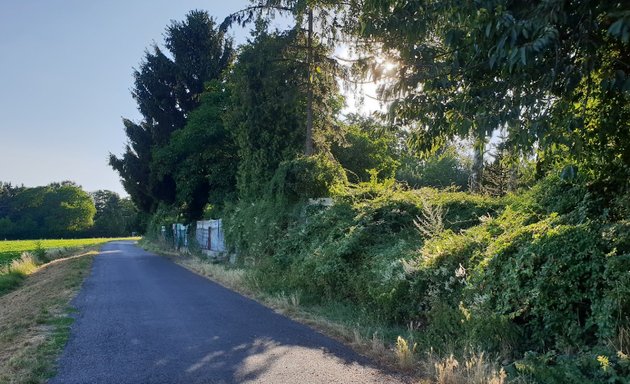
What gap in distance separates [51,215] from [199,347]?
12122 cm

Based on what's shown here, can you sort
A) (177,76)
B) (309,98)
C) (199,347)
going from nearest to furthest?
(199,347)
(309,98)
(177,76)

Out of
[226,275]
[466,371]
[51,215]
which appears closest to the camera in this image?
[466,371]

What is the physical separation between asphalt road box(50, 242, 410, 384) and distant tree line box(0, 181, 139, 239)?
98.7 meters

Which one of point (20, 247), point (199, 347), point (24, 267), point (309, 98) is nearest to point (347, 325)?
point (199, 347)

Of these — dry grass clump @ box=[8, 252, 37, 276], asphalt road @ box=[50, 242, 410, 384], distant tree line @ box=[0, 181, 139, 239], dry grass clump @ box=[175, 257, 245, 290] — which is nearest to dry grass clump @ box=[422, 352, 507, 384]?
asphalt road @ box=[50, 242, 410, 384]

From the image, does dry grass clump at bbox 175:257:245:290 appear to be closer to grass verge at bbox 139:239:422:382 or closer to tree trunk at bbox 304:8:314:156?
grass verge at bbox 139:239:422:382

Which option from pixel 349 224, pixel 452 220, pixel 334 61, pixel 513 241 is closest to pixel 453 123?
pixel 513 241

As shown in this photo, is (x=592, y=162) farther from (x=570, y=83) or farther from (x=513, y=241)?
(x=570, y=83)

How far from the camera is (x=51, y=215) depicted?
11306cm

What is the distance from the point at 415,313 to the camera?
7.86 metres

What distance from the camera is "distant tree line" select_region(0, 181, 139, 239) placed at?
105 meters

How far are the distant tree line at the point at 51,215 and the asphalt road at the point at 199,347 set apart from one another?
9874cm

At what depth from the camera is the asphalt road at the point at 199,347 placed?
5.86 metres

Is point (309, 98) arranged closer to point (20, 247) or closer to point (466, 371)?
point (466, 371)
